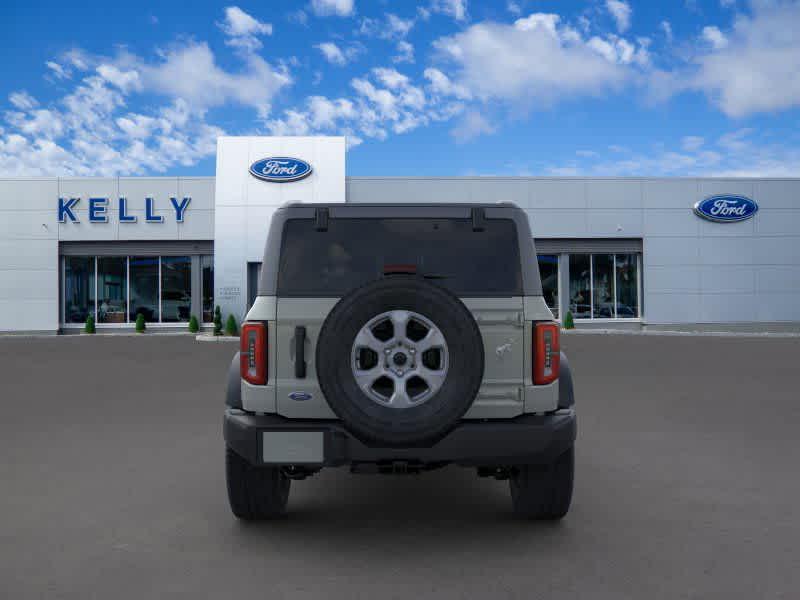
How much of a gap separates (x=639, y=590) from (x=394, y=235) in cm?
232

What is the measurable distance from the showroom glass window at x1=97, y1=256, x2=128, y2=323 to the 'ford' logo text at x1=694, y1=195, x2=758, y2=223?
24.9 m

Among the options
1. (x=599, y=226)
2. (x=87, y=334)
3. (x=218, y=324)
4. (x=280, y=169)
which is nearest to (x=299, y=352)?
(x=218, y=324)

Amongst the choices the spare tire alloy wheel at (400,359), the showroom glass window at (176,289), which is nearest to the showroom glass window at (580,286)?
the showroom glass window at (176,289)

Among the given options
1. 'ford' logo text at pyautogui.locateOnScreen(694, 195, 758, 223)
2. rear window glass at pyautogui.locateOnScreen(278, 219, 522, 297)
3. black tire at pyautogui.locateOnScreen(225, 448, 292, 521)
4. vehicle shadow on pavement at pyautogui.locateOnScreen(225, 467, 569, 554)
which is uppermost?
'ford' logo text at pyautogui.locateOnScreen(694, 195, 758, 223)

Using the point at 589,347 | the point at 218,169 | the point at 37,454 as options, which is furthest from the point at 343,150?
the point at 37,454

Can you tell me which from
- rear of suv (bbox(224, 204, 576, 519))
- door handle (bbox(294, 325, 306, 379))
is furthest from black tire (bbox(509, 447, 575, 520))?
door handle (bbox(294, 325, 306, 379))

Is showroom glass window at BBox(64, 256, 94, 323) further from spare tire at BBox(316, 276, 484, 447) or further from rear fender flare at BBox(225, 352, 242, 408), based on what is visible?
spare tire at BBox(316, 276, 484, 447)

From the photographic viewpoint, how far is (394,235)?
4.09 meters

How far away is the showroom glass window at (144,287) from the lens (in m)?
29.7

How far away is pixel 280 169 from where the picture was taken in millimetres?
27406

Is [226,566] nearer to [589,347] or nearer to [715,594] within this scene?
[715,594]

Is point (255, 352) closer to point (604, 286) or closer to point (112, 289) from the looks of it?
point (604, 286)

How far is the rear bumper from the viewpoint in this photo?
3656 millimetres

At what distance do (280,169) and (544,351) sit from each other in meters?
24.8
